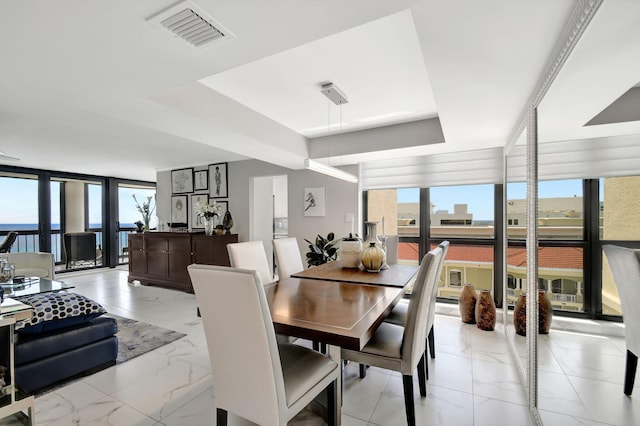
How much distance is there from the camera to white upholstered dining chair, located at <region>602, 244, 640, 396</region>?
3.16ft

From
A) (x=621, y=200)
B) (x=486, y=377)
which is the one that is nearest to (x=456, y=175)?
(x=486, y=377)

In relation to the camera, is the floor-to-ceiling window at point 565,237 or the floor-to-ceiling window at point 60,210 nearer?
the floor-to-ceiling window at point 565,237

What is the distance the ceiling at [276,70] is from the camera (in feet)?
4.30

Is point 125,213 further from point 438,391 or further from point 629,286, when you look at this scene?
point 629,286

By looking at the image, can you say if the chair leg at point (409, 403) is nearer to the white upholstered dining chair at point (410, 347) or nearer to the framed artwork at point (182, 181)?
the white upholstered dining chair at point (410, 347)

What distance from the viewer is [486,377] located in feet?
7.66

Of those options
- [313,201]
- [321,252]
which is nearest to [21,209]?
[313,201]

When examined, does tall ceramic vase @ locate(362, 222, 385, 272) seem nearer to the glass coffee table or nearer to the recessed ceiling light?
the recessed ceiling light

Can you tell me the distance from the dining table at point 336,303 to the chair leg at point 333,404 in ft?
0.16

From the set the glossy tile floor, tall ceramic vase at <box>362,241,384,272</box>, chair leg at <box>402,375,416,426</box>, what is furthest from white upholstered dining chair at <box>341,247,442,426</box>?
tall ceramic vase at <box>362,241,384,272</box>

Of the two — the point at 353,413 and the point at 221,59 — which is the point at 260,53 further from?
the point at 353,413

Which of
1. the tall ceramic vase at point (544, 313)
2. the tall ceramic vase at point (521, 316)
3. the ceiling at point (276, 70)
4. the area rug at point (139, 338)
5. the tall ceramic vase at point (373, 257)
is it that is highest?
the ceiling at point (276, 70)

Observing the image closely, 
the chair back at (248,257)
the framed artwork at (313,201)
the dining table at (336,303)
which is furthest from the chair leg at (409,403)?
the framed artwork at (313,201)

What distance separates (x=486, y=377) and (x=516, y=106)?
211 centimetres
